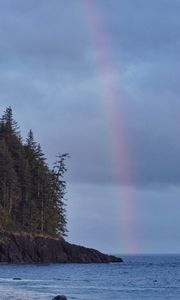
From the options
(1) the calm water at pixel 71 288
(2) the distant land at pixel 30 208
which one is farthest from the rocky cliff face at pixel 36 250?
(1) the calm water at pixel 71 288

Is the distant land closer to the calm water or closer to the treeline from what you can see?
the treeline

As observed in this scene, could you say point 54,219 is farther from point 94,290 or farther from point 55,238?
point 94,290

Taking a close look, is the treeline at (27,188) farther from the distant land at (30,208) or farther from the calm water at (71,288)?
the calm water at (71,288)

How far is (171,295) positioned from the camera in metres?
63.4

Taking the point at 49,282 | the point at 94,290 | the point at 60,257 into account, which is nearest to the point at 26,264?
the point at 60,257

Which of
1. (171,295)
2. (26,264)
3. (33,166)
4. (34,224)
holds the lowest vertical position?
(171,295)

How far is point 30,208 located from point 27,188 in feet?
13.1

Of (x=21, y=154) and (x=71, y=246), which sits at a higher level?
(x=21, y=154)

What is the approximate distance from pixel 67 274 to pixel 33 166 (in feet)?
136

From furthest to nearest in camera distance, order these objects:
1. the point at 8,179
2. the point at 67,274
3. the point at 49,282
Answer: the point at 8,179 → the point at 67,274 → the point at 49,282

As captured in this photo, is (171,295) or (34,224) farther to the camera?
(34,224)

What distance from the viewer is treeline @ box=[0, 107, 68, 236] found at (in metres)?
119

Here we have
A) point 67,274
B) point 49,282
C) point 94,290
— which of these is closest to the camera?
point 94,290

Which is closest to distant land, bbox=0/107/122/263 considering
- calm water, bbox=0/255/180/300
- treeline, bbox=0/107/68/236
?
treeline, bbox=0/107/68/236
